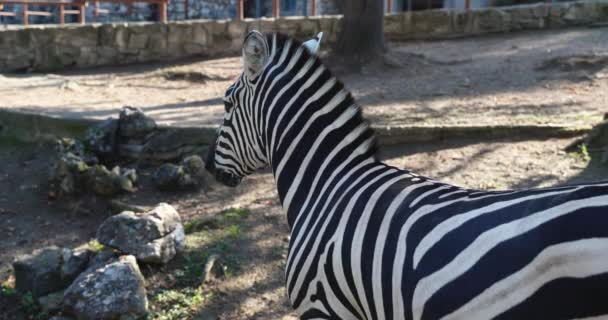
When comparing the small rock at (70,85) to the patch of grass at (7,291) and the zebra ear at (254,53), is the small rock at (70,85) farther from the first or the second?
the zebra ear at (254,53)

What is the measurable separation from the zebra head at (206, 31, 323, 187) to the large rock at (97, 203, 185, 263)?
1519 mm

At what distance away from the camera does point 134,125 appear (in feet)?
24.1

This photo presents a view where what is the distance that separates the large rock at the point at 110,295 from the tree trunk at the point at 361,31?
6643 mm

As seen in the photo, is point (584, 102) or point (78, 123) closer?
point (78, 123)

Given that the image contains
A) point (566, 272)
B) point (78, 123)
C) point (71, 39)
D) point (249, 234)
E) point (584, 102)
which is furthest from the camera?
point (71, 39)

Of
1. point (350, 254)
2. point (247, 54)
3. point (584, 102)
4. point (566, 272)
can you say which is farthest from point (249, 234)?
point (584, 102)

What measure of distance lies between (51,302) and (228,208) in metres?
1.71

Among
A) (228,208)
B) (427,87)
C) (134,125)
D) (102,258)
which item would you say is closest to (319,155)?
(102,258)

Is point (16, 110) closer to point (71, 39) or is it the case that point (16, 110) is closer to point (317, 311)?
point (71, 39)

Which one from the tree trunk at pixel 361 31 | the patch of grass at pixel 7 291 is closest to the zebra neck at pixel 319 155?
the patch of grass at pixel 7 291

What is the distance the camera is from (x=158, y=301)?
5051 millimetres

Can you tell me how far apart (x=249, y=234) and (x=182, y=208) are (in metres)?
1.09

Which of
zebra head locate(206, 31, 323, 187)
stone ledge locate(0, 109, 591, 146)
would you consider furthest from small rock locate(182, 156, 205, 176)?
zebra head locate(206, 31, 323, 187)

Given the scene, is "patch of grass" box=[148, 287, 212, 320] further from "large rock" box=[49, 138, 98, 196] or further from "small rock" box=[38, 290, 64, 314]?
"large rock" box=[49, 138, 98, 196]
